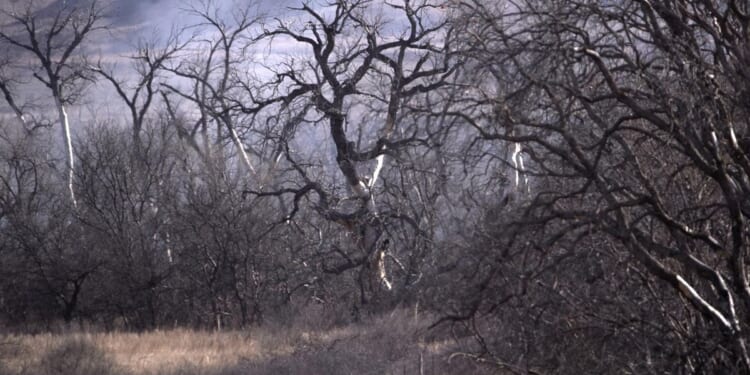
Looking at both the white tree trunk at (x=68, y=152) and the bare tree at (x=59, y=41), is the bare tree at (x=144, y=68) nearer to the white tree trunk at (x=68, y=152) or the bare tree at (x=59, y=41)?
the bare tree at (x=59, y=41)

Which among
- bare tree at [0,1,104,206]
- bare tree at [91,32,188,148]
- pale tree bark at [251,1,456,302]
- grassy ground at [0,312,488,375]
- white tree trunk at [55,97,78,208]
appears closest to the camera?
grassy ground at [0,312,488,375]

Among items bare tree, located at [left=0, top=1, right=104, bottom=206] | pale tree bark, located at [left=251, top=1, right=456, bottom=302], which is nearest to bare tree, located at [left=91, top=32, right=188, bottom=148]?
bare tree, located at [left=0, top=1, right=104, bottom=206]

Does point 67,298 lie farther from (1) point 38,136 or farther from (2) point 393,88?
(1) point 38,136

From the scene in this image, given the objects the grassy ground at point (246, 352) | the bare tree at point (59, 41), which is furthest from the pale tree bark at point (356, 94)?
the bare tree at point (59, 41)

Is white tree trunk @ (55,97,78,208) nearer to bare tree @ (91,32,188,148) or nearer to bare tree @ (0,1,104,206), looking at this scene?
bare tree @ (0,1,104,206)

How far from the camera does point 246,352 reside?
13.6m

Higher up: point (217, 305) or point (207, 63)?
point (207, 63)

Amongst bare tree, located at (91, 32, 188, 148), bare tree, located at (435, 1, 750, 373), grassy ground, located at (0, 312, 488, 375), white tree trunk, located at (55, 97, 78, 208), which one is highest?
bare tree, located at (91, 32, 188, 148)

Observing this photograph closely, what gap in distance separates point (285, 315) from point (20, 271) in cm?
633

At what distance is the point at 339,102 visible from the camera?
57.9 feet

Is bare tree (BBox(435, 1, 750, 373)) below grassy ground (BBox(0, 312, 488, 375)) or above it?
above

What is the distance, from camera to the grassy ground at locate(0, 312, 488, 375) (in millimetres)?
11633

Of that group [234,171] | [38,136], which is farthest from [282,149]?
[38,136]

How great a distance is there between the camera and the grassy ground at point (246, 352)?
11633mm
